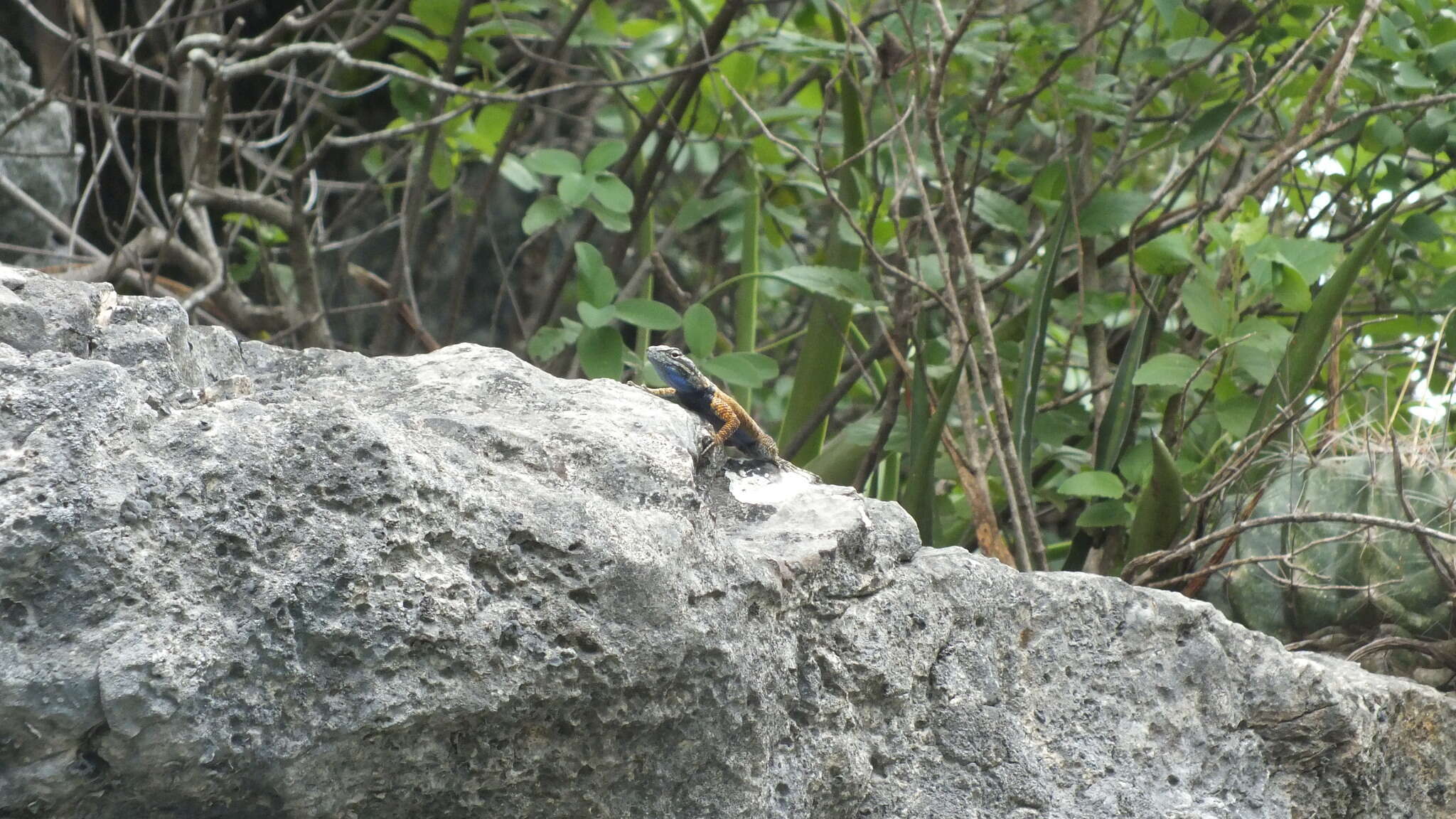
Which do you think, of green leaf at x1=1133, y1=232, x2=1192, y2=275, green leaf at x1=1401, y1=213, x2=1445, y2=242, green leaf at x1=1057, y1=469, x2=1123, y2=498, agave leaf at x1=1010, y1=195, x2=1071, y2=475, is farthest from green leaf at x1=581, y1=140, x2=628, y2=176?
green leaf at x1=1401, y1=213, x2=1445, y2=242

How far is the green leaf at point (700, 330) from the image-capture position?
10.0 ft

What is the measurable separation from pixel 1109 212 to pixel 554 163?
1.61 m

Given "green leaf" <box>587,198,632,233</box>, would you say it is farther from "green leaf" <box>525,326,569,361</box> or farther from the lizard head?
the lizard head

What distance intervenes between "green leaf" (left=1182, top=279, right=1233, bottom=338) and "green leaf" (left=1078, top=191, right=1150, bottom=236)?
0.40m

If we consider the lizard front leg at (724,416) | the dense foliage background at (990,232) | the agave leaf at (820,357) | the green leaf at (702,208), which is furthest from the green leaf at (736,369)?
the green leaf at (702,208)

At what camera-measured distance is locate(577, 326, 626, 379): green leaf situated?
10.1 ft

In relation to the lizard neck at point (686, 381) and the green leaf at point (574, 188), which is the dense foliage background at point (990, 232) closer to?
the green leaf at point (574, 188)

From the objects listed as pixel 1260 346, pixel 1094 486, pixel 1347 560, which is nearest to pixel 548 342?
pixel 1094 486

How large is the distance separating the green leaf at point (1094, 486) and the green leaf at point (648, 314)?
1041mm

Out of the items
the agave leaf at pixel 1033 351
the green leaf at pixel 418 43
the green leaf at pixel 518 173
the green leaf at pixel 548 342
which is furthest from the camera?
the green leaf at pixel 518 173

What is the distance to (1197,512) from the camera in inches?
118

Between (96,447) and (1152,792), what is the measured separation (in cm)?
176

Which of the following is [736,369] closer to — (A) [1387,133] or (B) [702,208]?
(B) [702,208]

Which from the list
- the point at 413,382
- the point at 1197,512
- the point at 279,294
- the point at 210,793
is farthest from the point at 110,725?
the point at 279,294
